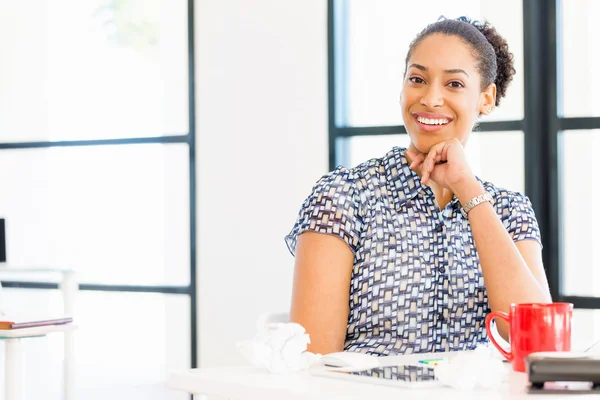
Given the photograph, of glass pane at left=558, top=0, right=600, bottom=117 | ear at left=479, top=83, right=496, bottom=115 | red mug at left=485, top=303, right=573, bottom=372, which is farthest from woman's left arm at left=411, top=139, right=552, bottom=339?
glass pane at left=558, top=0, right=600, bottom=117

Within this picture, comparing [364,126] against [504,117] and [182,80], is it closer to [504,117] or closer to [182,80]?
[504,117]

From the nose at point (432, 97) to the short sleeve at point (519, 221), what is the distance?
30cm

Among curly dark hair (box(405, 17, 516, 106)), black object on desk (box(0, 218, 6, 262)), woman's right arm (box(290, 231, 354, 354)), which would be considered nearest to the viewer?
woman's right arm (box(290, 231, 354, 354))

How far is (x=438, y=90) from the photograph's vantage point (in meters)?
2.03

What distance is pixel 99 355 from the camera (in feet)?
14.2

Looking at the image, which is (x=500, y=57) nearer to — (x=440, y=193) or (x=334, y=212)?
(x=440, y=193)

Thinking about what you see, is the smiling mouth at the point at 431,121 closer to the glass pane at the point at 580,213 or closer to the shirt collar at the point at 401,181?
the shirt collar at the point at 401,181

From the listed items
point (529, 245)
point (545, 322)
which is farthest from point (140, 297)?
point (545, 322)

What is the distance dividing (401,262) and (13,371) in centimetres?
143

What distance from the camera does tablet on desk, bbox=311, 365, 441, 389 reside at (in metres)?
1.13

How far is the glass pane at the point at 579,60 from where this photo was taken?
3.30 metres

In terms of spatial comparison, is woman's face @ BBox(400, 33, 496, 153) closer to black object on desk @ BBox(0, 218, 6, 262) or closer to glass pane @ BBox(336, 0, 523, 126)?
glass pane @ BBox(336, 0, 523, 126)

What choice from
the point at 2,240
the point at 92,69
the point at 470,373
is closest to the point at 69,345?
the point at 2,240

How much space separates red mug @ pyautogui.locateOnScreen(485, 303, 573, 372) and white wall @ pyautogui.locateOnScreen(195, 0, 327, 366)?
2.45 metres
